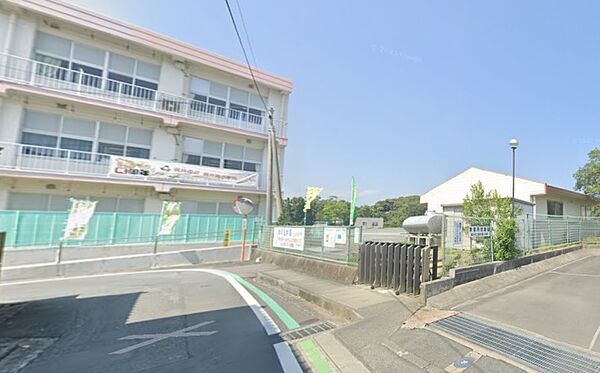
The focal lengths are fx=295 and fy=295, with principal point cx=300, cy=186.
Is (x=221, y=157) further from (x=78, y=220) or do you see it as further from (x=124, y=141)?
(x=78, y=220)

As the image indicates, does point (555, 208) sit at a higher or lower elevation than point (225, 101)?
lower

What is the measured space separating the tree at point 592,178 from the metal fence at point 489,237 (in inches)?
312

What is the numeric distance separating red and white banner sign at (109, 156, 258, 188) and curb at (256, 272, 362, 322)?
9056 mm

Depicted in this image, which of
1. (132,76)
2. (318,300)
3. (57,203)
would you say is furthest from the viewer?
(132,76)

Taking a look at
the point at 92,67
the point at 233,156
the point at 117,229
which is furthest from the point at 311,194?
the point at 92,67

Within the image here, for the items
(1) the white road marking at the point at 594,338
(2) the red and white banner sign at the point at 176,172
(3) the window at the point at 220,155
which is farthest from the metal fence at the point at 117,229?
(1) the white road marking at the point at 594,338

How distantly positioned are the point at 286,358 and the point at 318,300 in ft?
10.0

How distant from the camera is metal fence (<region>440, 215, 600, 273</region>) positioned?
7730 mm

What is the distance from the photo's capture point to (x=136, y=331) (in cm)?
511

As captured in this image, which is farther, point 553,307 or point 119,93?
point 119,93

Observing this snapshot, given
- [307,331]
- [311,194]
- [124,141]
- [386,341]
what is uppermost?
[124,141]

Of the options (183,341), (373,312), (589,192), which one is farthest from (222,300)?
(589,192)

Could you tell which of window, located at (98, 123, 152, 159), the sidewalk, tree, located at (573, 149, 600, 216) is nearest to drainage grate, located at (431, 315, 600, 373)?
the sidewalk

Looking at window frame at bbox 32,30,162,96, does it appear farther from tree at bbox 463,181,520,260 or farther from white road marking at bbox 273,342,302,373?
tree at bbox 463,181,520,260
